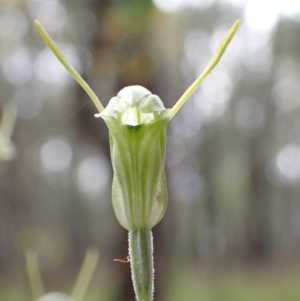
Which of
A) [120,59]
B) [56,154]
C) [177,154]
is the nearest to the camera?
[120,59]

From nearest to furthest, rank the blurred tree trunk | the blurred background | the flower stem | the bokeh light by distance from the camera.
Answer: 1. the flower stem
2. the blurred tree trunk
3. the blurred background
4. the bokeh light

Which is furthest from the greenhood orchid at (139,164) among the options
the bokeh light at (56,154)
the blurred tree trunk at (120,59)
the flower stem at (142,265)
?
the bokeh light at (56,154)

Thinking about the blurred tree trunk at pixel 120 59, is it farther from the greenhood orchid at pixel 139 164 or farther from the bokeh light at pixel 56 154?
the bokeh light at pixel 56 154

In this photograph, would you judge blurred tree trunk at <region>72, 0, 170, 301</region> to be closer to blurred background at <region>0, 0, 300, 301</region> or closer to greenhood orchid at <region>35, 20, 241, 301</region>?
blurred background at <region>0, 0, 300, 301</region>

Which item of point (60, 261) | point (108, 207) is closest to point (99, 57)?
point (60, 261)

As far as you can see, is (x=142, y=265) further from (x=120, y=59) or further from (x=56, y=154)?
(x=56, y=154)

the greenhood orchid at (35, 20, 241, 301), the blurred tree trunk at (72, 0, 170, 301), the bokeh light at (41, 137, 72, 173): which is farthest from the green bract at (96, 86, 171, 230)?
the bokeh light at (41, 137, 72, 173)

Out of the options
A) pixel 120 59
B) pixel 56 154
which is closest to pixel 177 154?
pixel 120 59
